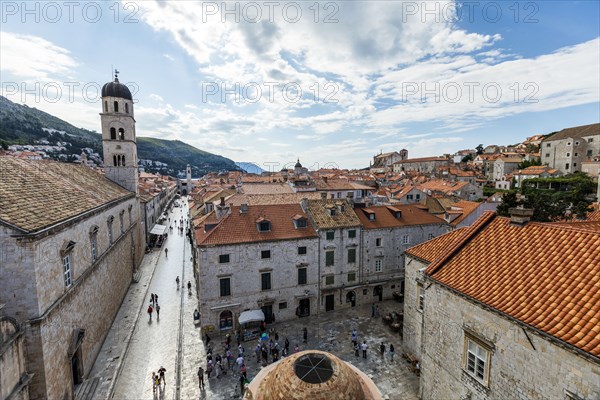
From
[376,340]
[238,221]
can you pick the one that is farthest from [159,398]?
[376,340]

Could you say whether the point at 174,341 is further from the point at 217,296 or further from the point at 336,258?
the point at 336,258

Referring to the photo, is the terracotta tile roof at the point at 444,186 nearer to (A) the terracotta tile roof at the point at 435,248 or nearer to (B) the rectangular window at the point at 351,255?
(B) the rectangular window at the point at 351,255

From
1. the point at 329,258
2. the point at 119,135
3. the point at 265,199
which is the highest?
the point at 119,135

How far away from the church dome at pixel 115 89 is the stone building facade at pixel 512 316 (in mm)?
35801

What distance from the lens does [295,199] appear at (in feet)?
121

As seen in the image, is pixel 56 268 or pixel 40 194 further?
pixel 40 194

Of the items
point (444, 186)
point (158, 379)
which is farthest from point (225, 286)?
point (444, 186)

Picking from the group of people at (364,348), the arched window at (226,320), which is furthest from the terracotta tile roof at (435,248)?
the arched window at (226,320)

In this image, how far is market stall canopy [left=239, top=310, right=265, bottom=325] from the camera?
2167 centimetres

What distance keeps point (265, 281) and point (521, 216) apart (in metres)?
17.6

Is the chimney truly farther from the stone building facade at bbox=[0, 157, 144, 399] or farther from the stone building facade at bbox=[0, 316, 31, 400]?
the stone building facade at bbox=[0, 157, 144, 399]

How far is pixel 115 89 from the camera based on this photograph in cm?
3212

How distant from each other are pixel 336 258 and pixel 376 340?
7.25m

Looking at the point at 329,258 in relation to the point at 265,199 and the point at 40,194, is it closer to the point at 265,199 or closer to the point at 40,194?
the point at 265,199
